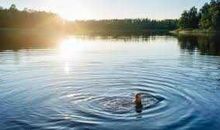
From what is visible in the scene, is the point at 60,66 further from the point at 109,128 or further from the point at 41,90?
the point at 109,128

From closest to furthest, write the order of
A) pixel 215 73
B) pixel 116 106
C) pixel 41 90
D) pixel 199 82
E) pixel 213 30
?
pixel 116 106, pixel 41 90, pixel 199 82, pixel 215 73, pixel 213 30

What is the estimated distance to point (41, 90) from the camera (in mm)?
27156

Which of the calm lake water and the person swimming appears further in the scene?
the person swimming

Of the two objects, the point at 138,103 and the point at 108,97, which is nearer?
the point at 138,103

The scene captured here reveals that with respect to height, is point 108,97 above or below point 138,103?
below

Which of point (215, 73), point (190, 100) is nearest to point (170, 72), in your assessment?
point (215, 73)

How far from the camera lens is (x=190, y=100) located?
78.6 feet

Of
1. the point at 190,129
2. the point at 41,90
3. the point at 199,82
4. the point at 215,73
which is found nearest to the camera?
the point at 190,129

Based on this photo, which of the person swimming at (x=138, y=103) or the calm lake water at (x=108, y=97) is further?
the person swimming at (x=138, y=103)

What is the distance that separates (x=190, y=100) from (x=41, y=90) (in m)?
11.2

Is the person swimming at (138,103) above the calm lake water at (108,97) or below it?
above

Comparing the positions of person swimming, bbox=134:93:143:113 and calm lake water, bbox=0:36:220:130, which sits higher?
person swimming, bbox=134:93:143:113

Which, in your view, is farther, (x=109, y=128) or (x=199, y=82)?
(x=199, y=82)

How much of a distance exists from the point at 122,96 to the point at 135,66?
1677 centimetres
